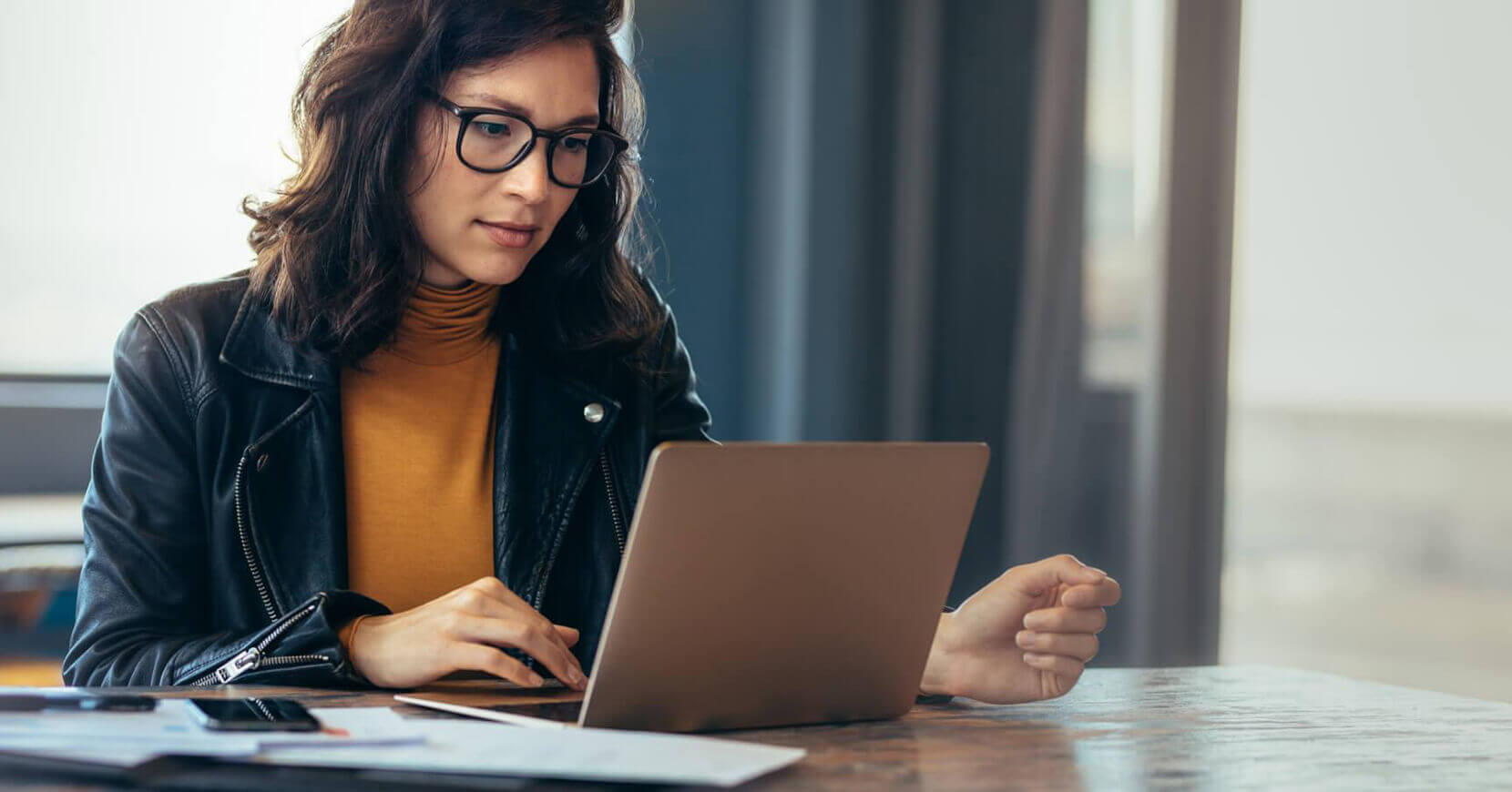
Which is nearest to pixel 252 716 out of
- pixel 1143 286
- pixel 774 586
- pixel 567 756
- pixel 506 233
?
pixel 567 756

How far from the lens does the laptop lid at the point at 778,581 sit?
0.88 m

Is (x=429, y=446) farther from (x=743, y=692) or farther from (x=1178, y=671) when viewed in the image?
(x=1178, y=671)

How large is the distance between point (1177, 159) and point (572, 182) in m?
1.85

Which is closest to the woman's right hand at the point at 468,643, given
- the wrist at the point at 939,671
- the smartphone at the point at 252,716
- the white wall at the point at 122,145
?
the smartphone at the point at 252,716

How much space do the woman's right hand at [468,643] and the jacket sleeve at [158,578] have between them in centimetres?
4

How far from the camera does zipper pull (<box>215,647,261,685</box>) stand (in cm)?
113

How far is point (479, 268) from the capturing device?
1497mm

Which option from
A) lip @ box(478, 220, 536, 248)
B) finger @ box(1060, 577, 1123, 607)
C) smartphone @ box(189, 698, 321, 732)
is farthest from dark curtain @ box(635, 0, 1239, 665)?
smartphone @ box(189, 698, 321, 732)

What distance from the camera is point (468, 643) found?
106cm

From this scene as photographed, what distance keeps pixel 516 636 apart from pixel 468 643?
39 millimetres

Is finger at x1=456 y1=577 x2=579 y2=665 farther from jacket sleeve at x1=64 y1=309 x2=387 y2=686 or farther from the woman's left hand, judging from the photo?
the woman's left hand

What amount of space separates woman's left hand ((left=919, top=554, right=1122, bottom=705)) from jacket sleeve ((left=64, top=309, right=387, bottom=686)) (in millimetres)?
483

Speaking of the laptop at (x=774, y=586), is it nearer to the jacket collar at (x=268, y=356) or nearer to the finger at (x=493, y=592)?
the finger at (x=493, y=592)

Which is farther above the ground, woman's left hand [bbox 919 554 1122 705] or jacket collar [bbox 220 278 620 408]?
jacket collar [bbox 220 278 620 408]
